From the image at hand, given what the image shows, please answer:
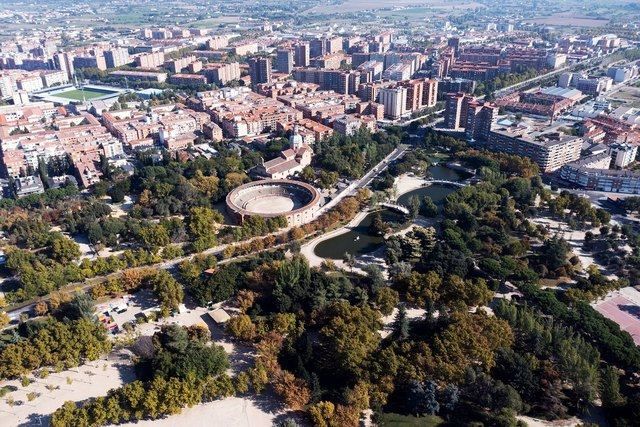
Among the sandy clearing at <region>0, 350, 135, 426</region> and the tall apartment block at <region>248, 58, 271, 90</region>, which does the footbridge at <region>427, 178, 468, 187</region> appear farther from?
the tall apartment block at <region>248, 58, 271, 90</region>

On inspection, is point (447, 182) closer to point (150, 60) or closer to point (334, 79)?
point (334, 79)

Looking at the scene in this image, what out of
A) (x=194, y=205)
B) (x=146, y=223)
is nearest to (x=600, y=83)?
(x=194, y=205)

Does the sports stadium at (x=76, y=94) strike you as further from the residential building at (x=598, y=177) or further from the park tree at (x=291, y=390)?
the residential building at (x=598, y=177)

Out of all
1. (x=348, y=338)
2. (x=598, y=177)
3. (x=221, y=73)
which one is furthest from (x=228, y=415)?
(x=221, y=73)

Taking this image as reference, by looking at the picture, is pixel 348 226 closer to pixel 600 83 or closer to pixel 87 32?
pixel 600 83

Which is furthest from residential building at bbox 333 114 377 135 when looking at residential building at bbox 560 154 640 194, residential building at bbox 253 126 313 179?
residential building at bbox 560 154 640 194
